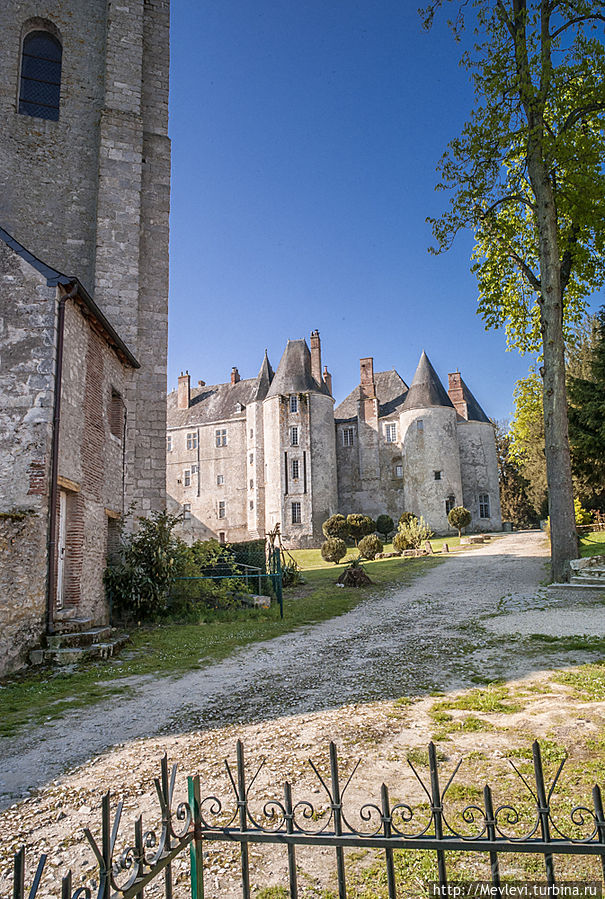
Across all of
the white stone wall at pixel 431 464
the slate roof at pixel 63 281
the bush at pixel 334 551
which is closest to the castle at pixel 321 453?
the white stone wall at pixel 431 464

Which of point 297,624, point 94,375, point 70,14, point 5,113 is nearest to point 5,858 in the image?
point 297,624

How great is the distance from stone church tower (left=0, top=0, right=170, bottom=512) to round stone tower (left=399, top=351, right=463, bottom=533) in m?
28.0

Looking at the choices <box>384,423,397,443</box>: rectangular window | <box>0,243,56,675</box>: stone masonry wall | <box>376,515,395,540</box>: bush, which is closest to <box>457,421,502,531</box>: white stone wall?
<box>384,423,397,443</box>: rectangular window

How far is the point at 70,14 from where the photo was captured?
15484 mm

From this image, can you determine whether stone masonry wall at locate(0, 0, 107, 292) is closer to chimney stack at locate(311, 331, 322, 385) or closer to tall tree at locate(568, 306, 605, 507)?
tall tree at locate(568, 306, 605, 507)

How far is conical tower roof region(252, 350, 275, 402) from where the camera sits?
43062 mm

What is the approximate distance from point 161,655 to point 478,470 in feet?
120

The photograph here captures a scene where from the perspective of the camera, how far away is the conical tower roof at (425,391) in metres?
40.5

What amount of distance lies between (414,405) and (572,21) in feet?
93.1

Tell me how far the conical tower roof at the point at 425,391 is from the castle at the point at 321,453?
0.08 meters

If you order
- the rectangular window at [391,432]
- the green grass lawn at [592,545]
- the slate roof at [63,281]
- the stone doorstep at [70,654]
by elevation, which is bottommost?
the stone doorstep at [70,654]

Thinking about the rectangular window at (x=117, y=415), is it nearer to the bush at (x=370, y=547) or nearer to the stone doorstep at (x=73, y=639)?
the stone doorstep at (x=73, y=639)

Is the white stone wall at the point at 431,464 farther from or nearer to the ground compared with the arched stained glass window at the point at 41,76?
nearer to the ground

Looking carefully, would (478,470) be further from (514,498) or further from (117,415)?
(117,415)
